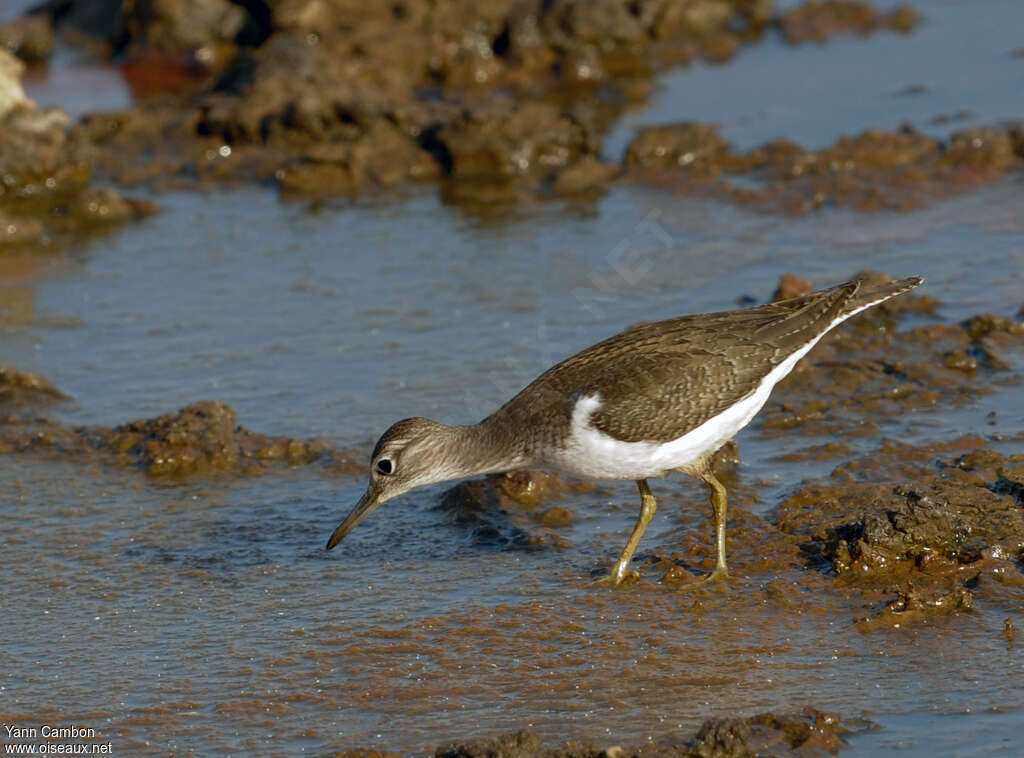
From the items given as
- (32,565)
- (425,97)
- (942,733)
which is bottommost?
(32,565)

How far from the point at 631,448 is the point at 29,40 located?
50.6 feet

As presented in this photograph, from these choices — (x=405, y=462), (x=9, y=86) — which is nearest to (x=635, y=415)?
(x=405, y=462)

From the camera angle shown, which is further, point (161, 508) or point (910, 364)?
point (910, 364)

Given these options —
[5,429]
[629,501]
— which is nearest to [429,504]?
[629,501]

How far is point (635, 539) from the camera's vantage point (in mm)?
8648

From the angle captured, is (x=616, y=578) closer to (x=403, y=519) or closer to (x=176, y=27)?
(x=403, y=519)

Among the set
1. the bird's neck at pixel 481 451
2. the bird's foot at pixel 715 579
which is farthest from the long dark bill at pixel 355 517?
the bird's foot at pixel 715 579

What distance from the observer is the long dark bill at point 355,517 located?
28.8ft

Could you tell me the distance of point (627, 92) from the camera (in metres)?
18.0

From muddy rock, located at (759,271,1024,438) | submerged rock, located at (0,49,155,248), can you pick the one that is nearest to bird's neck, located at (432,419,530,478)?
muddy rock, located at (759,271,1024,438)

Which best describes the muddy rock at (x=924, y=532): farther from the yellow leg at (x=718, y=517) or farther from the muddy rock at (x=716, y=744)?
the muddy rock at (x=716, y=744)

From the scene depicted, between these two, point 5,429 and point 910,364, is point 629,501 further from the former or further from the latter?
point 5,429

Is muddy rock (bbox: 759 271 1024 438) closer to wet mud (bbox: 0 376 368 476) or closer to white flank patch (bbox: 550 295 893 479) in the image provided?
white flank patch (bbox: 550 295 893 479)

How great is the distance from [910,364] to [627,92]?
8.00m
